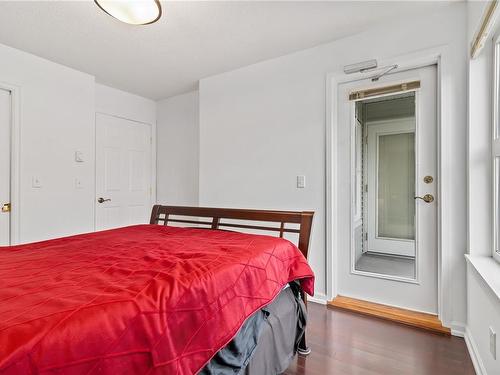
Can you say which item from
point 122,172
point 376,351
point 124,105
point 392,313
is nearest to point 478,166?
point 392,313

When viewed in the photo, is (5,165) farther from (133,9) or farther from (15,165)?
(133,9)

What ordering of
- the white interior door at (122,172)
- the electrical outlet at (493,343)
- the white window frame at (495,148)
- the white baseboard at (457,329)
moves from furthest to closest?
the white interior door at (122,172) < the white baseboard at (457,329) < the white window frame at (495,148) < the electrical outlet at (493,343)

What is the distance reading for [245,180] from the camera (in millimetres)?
2965

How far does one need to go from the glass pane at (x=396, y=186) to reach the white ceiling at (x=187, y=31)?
980 mm

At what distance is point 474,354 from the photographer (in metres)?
1.64

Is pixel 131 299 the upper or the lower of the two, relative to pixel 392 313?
upper

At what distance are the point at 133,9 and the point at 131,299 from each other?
5.29ft

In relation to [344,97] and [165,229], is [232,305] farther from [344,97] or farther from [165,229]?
[344,97]

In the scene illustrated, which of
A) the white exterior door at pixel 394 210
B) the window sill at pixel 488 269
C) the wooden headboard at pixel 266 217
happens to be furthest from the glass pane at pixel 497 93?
the wooden headboard at pixel 266 217

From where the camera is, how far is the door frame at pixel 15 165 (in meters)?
2.59

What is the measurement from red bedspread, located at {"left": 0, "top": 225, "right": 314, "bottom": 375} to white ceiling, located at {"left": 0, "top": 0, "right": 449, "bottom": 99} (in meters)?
1.68

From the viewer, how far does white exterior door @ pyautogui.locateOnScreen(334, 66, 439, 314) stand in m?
2.12

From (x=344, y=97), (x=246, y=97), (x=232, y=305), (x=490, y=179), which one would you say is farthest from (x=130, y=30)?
(x=490, y=179)

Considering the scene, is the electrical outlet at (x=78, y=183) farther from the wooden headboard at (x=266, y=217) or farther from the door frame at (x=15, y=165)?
the wooden headboard at (x=266, y=217)
